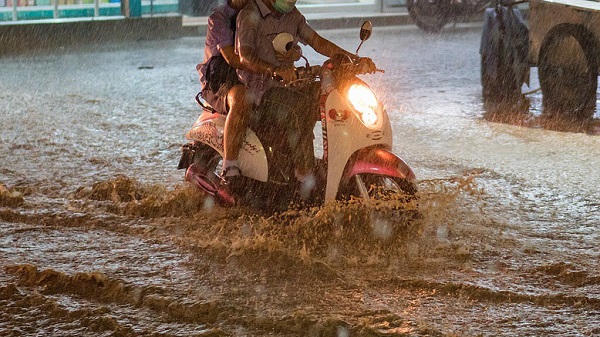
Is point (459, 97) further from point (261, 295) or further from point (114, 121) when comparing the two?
point (261, 295)

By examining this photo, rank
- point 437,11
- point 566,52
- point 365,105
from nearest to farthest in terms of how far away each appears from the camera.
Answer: point 365,105 → point 566,52 → point 437,11

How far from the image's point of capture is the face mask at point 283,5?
225 inches

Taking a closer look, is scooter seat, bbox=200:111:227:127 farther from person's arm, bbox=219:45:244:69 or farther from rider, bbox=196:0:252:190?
person's arm, bbox=219:45:244:69

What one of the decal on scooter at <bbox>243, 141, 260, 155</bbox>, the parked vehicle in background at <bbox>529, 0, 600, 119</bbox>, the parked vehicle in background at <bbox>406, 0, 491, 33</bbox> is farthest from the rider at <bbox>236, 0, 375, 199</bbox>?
the parked vehicle in background at <bbox>406, 0, 491, 33</bbox>

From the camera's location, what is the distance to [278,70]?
5426 mm

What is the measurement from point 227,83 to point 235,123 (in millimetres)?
350

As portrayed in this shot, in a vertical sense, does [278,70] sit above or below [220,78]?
above

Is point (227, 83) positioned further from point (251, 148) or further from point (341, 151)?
point (341, 151)

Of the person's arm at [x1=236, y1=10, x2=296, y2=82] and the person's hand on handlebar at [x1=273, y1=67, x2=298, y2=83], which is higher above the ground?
the person's arm at [x1=236, y1=10, x2=296, y2=82]

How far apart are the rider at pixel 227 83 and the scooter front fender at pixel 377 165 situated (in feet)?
2.54

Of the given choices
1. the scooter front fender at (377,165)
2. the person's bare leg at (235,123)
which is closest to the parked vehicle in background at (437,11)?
the person's bare leg at (235,123)

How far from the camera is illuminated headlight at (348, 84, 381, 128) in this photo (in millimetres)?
5523

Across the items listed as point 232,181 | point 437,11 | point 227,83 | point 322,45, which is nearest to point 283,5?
point 322,45

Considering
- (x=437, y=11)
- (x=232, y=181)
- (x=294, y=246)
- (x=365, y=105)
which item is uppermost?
(x=365, y=105)
